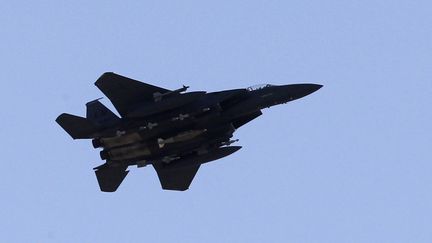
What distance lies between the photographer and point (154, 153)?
174ft

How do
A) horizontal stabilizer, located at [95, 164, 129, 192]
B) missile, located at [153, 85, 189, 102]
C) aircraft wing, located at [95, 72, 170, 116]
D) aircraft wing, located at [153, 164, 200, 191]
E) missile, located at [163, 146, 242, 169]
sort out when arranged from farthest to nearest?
1. aircraft wing, located at [153, 164, 200, 191]
2. horizontal stabilizer, located at [95, 164, 129, 192]
3. missile, located at [163, 146, 242, 169]
4. aircraft wing, located at [95, 72, 170, 116]
5. missile, located at [153, 85, 189, 102]

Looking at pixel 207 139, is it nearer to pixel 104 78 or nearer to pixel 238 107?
pixel 238 107

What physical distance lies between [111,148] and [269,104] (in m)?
8.10

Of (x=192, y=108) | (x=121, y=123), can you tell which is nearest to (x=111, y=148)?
(x=121, y=123)

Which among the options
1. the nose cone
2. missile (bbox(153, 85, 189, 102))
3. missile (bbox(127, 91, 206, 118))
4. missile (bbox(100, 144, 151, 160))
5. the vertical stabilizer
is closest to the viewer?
missile (bbox(127, 91, 206, 118))

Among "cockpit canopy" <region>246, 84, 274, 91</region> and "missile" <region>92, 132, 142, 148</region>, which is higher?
"cockpit canopy" <region>246, 84, 274, 91</region>

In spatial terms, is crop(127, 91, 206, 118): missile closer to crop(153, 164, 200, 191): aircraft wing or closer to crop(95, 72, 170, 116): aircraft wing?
crop(95, 72, 170, 116): aircraft wing

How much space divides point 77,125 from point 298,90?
10936 millimetres

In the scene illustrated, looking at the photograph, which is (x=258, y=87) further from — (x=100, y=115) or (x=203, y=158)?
(x=100, y=115)

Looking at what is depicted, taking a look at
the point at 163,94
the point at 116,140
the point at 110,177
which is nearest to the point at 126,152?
the point at 116,140

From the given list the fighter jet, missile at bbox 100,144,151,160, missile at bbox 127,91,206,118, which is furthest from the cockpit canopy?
missile at bbox 100,144,151,160

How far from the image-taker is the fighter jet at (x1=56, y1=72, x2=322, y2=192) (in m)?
51.3

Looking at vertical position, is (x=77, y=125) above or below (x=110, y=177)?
above

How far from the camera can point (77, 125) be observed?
171 ft
